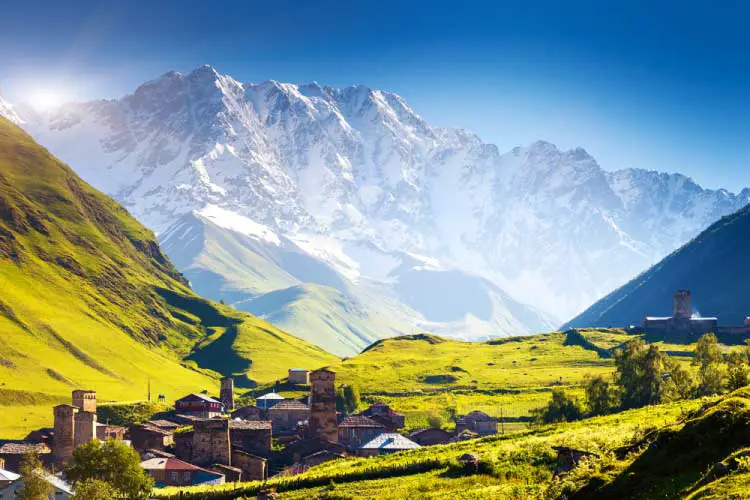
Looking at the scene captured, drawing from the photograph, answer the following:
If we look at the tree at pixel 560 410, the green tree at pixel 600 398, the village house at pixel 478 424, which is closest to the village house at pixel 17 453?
the village house at pixel 478 424

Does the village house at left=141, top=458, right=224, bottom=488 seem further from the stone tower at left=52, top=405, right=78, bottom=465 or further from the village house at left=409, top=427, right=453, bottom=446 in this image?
the village house at left=409, top=427, right=453, bottom=446

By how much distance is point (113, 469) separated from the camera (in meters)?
102

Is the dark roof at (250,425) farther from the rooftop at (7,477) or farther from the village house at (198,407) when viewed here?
the village house at (198,407)

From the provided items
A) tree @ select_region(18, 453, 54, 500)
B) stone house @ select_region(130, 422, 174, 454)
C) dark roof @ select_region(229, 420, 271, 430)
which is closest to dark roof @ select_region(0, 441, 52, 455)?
stone house @ select_region(130, 422, 174, 454)

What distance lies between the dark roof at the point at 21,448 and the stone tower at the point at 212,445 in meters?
25.7

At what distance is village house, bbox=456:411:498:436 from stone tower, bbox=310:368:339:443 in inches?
954

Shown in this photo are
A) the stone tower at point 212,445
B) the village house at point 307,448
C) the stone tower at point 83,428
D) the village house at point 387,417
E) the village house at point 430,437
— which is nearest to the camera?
the stone tower at point 212,445

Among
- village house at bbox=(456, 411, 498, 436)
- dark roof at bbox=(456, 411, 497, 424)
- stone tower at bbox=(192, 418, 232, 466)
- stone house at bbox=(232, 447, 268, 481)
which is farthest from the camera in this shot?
dark roof at bbox=(456, 411, 497, 424)

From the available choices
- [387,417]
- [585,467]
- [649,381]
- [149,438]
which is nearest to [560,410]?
[649,381]

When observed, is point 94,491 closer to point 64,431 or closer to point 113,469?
point 113,469

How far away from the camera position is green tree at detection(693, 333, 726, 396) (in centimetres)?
11819

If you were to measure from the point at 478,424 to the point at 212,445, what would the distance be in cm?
5511

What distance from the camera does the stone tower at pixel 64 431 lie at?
142 meters


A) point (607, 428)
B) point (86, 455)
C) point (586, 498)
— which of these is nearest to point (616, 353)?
point (607, 428)
